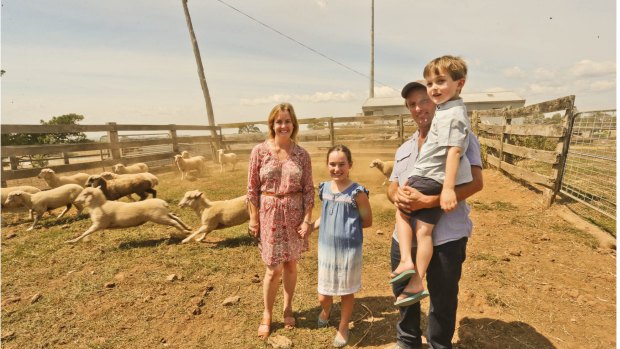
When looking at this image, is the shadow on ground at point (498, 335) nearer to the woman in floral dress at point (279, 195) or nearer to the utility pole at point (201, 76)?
the woman in floral dress at point (279, 195)

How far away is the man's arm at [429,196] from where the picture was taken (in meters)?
1.97

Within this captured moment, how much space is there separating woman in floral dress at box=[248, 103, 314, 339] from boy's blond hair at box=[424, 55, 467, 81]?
4.42ft

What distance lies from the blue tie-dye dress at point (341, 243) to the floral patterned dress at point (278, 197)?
32cm

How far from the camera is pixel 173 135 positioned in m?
14.1

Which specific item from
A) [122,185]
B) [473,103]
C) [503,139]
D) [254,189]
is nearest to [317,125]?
[503,139]

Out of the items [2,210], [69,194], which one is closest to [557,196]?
[69,194]

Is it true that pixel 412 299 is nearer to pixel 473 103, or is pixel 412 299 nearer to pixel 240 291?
pixel 240 291

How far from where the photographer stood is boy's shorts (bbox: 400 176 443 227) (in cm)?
202

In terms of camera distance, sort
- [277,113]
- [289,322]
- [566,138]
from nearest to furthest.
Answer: [277,113] → [289,322] → [566,138]

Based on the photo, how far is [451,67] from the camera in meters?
1.96

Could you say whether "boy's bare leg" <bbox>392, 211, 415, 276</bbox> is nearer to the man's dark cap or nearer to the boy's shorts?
the boy's shorts

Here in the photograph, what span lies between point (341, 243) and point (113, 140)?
11276 millimetres

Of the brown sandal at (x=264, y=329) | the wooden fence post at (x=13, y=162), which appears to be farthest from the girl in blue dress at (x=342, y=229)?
the wooden fence post at (x=13, y=162)

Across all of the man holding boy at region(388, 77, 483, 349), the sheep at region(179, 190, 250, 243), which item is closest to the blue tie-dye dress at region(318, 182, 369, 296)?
the man holding boy at region(388, 77, 483, 349)
